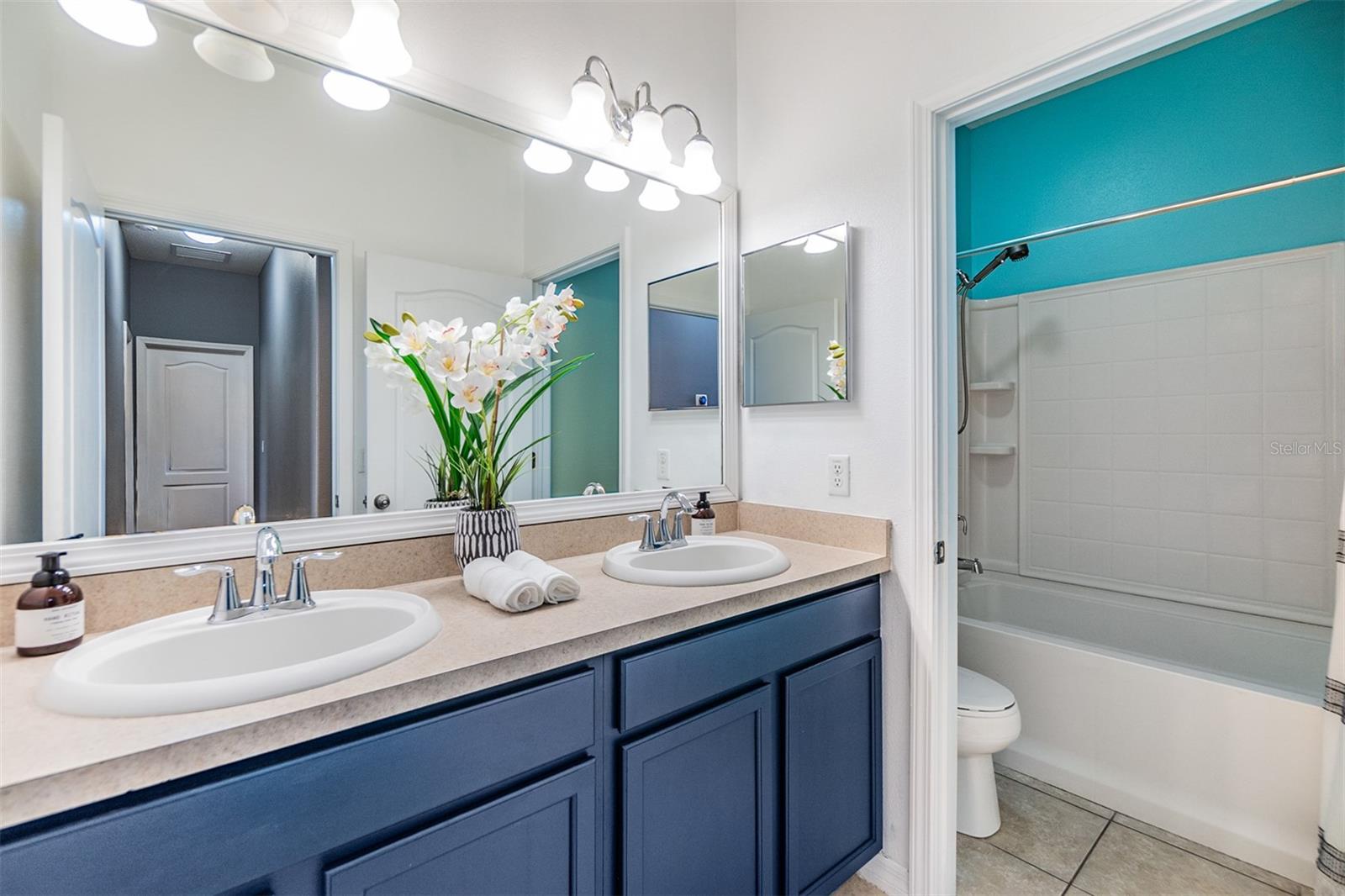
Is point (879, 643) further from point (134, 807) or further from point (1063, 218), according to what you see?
point (1063, 218)

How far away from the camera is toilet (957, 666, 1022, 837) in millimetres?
1733

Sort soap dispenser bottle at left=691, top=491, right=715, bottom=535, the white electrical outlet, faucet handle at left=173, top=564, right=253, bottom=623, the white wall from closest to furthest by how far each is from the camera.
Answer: faucet handle at left=173, top=564, right=253, bottom=623 < the white wall < the white electrical outlet < soap dispenser bottle at left=691, top=491, right=715, bottom=535

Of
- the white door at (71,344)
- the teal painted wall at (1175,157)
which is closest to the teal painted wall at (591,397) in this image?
the white door at (71,344)

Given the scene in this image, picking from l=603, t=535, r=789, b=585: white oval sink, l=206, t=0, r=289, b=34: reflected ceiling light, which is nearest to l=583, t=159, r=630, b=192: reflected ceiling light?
l=206, t=0, r=289, b=34: reflected ceiling light

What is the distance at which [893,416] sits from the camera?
61.4 inches

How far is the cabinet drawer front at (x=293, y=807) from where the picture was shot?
61 cm

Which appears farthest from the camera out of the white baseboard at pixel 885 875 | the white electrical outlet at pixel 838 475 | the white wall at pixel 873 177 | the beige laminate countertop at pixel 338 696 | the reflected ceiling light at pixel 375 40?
the white electrical outlet at pixel 838 475

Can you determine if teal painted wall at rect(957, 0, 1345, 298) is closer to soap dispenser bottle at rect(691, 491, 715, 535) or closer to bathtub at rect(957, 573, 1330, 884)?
bathtub at rect(957, 573, 1330, 884)

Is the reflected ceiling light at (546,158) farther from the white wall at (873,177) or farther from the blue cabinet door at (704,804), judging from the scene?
the blue cabinet door at (704,804)

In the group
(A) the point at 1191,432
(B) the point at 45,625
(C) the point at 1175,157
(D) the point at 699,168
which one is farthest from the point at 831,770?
(C) the point at 1175,157

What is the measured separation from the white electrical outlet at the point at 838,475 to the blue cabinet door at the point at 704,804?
24.2 inches

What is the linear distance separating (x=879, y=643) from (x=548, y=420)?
3.43 ft

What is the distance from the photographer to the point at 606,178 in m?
1.74

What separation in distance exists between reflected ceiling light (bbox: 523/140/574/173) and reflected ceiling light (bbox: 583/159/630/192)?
0.08 metres
